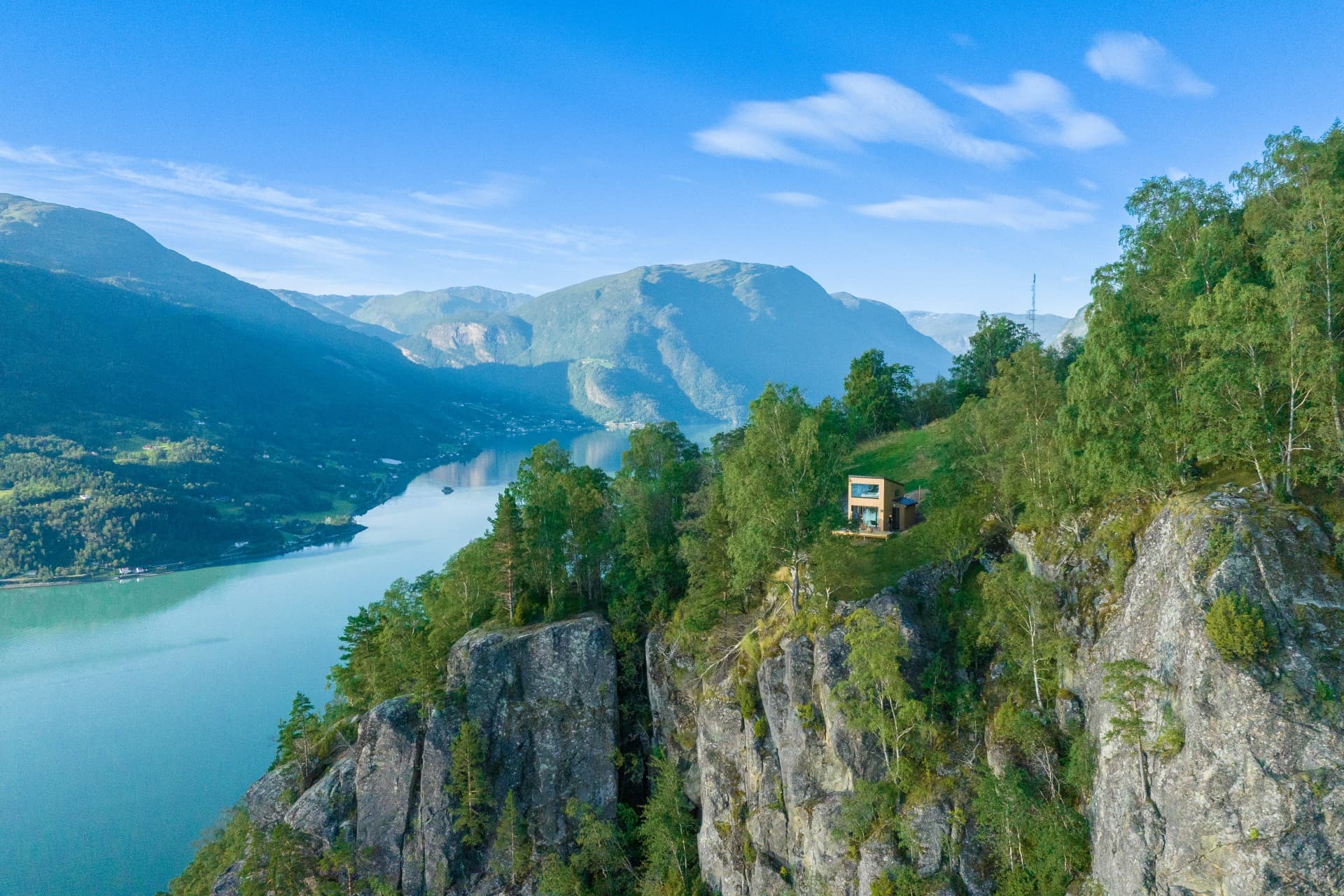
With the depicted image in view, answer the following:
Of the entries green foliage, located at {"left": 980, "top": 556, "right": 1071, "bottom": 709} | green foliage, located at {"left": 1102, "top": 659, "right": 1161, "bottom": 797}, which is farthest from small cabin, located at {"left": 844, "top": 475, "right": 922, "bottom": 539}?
green foliage, located at {"left": 1102, "top": 659, "right": 1161, "bottom": 797}

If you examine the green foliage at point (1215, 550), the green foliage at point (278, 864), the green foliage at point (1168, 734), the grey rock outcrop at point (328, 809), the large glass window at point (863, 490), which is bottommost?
the green foliage at point (278, 864)


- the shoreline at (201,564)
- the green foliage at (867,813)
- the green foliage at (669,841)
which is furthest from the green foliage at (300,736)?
the shoreline at (201,564)

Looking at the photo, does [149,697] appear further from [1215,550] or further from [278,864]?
[1215,550]

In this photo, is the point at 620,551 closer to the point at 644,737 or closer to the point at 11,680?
the point at 644,737

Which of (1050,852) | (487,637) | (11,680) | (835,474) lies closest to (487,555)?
(487,637)

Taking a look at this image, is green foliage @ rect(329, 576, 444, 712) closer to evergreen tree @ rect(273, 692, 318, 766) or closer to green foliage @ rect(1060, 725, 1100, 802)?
evergreen tree @ rect(273, 692, 318, 766)

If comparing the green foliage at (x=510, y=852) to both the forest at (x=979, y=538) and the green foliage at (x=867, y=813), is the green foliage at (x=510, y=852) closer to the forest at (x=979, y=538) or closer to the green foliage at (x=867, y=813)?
the forest at (x=979, y=538)
